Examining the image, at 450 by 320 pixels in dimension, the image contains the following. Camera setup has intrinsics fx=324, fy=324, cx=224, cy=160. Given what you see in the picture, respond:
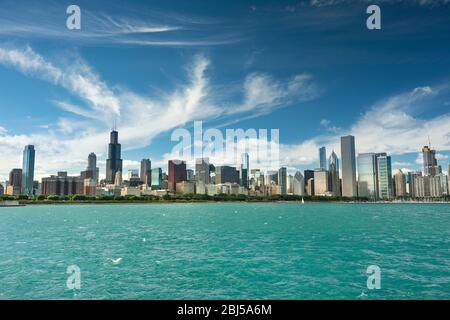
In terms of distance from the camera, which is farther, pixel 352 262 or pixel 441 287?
pixel 352 262

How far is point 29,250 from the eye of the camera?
1586 inches
